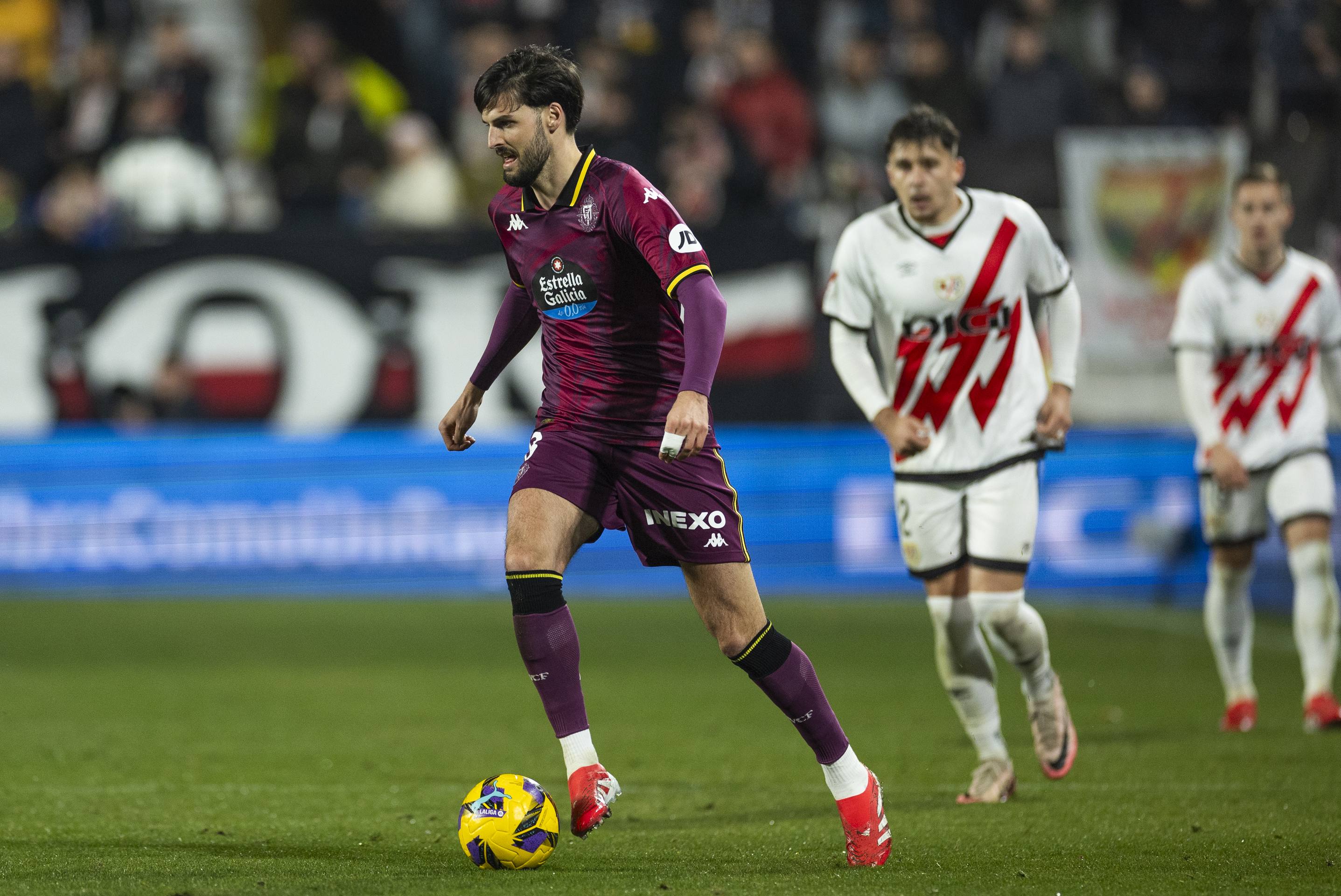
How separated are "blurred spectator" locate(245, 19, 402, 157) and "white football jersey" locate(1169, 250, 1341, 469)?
8763 mm

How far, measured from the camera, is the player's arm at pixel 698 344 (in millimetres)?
4789

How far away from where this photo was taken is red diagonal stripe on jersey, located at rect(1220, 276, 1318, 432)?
827 centimetres

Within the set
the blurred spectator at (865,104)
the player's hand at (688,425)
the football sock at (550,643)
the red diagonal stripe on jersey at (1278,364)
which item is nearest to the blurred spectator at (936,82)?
the blurred spectator at (865,104)

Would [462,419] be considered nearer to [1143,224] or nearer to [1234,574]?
[1234,574]

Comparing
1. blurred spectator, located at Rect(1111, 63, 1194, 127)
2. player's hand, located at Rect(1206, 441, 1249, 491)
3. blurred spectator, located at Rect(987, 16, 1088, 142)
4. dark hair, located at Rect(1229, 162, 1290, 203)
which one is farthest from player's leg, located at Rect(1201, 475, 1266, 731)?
blurred spectator, located at Rect(987, 16, 1088, 142)

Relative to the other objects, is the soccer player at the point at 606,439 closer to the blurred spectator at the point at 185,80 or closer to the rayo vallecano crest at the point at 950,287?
the rayo vallecano crest at the point at 950,287

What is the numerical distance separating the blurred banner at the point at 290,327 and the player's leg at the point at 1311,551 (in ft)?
20.7

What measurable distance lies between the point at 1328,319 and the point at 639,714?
3723 millimetres

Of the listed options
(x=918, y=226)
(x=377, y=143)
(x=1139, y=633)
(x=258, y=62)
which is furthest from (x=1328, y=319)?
(x=258, y=62)

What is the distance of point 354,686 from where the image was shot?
9.59 m

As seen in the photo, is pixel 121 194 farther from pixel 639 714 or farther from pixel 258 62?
pixel 639 714

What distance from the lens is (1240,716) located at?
8.21m

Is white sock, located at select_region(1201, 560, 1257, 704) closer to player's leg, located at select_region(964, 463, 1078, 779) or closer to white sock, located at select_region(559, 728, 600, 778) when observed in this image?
player's leg, located at select_region(964, 463, 1078, 779)

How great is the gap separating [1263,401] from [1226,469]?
1.72 feet
